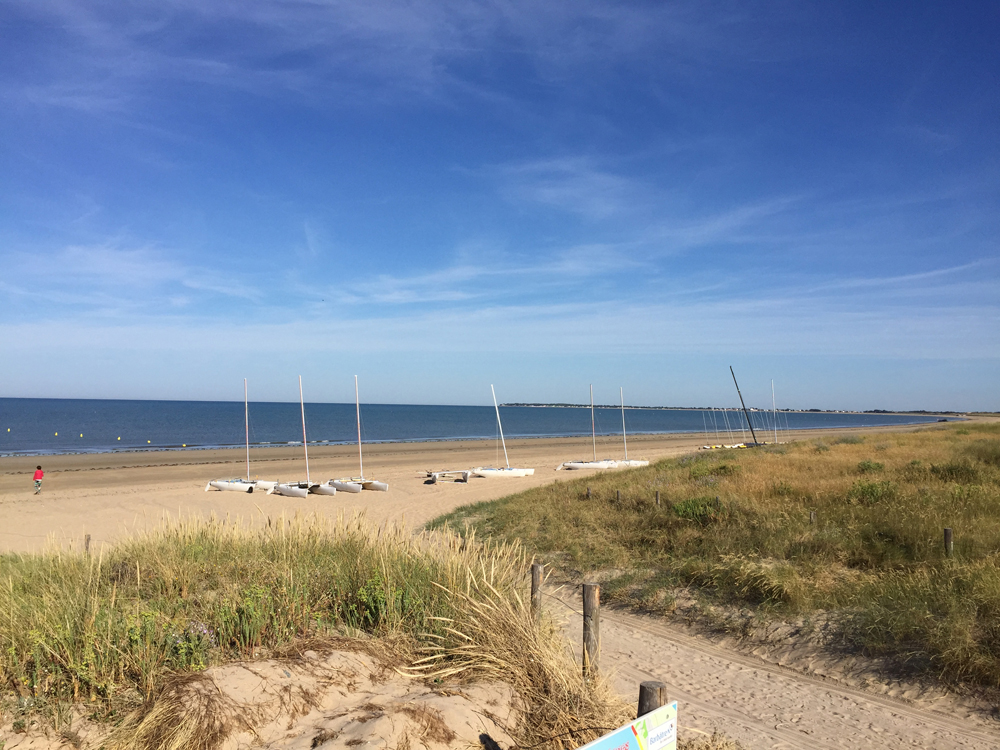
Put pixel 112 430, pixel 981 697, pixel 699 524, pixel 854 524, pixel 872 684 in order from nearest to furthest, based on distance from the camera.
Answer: pixel 981 697
pixel 872 684
pixel 854 524
pixel 699 524
pixel 112 430

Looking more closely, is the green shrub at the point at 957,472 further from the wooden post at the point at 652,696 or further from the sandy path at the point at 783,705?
the wooden post at the point at 652,696

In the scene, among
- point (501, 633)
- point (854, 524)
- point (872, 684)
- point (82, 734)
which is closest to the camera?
point (82, 734)

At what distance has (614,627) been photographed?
28.8 feet

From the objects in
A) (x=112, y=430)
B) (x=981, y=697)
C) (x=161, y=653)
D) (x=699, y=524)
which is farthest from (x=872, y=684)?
(x=112, y=430)

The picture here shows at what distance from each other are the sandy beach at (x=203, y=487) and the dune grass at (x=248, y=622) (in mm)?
1183

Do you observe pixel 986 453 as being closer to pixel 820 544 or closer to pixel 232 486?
pixel 820 544

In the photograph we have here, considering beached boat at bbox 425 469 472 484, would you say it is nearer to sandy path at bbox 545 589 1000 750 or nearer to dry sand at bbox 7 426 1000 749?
dry sand at bbox 7 426 1000 749

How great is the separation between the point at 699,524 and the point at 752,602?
321 centimetres

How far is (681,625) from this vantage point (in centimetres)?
870

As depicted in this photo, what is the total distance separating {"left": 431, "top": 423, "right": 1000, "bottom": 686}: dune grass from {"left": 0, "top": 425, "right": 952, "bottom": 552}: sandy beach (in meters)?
4.22

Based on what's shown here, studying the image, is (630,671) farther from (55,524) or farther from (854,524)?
(55,524)

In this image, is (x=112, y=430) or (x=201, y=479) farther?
(x=112, y=430)

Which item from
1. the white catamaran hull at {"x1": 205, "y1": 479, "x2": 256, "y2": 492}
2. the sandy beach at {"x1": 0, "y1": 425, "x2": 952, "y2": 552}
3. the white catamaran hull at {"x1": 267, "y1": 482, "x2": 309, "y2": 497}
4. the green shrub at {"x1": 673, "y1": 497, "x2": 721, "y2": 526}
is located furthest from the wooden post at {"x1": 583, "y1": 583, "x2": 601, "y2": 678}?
the white catamaran hull at {"x1": 205, "y1": 479, "x2": 256, "y2": 492}

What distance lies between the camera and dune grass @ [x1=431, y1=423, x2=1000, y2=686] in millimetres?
6988
